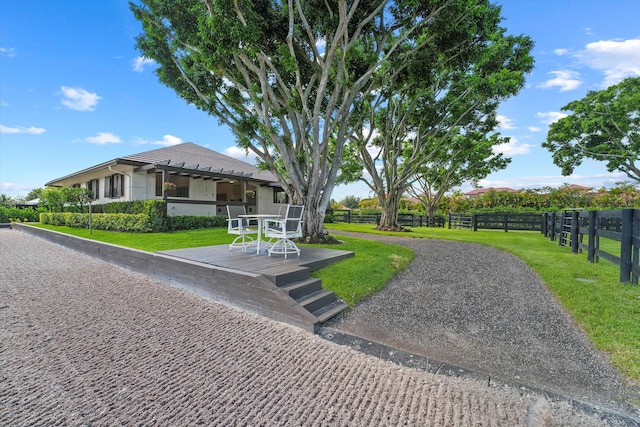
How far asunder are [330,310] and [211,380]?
2.06 m

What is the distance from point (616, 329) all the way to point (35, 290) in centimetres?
931

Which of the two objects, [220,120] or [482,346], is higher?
[220,120]

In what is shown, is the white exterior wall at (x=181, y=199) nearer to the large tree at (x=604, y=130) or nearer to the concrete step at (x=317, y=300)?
the concrete step at (x=317, y=300)

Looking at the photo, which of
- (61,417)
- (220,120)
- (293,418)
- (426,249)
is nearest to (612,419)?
(293,418)

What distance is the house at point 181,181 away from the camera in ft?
45.0

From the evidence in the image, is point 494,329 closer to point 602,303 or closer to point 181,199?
point 602,303

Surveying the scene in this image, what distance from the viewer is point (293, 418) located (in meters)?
2.12

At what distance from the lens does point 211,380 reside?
2578 millimetres

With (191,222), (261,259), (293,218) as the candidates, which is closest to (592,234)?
Result: (293,218)

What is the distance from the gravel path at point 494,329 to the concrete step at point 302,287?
690 mm

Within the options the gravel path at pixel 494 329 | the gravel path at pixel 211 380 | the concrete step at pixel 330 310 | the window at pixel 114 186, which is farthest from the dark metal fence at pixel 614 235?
the window at pixel 114 186

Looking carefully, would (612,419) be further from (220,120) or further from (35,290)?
(220,120)

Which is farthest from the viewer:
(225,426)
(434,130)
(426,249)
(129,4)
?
(434,130)

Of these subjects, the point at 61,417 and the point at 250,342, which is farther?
the point at 250,342
